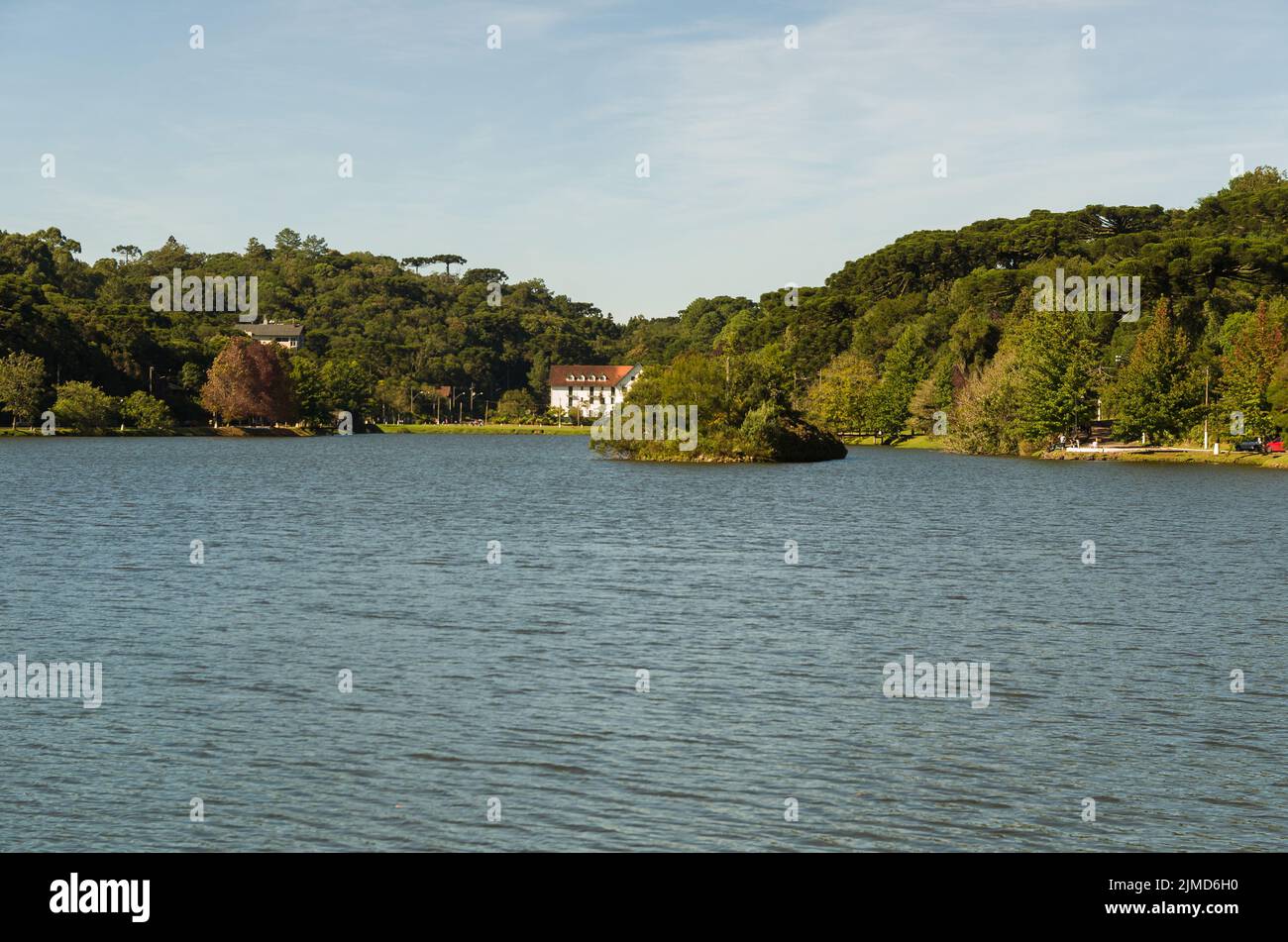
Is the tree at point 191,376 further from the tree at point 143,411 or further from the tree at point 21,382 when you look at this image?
the tree at point 21,382

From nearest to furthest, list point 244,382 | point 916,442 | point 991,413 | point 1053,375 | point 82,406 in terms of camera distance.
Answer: point 1053,375, point 991,413, point 82,406, point 916,442, point 244,382

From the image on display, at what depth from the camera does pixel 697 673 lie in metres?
24.1

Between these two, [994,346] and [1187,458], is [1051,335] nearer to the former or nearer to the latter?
[1187,458]

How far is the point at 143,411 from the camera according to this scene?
175375mm

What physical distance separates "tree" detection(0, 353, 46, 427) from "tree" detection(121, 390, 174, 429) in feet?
55.9

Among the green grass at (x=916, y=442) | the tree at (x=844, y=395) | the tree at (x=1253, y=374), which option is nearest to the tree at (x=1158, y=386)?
the tree at (x=1253, y=374)

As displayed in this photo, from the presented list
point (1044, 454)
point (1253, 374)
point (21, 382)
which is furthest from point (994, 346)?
point (21, 382)

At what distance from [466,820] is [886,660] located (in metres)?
12.0

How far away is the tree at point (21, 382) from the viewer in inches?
5994

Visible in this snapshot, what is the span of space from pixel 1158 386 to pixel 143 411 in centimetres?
12461

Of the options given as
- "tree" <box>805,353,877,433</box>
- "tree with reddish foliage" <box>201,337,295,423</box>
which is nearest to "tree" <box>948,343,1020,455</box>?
"tree" <box>805,353,877,433</box>

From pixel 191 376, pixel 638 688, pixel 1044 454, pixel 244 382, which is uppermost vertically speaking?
pixel 191 376

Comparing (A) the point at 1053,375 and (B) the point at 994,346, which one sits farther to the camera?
(B) the point at 994,346
